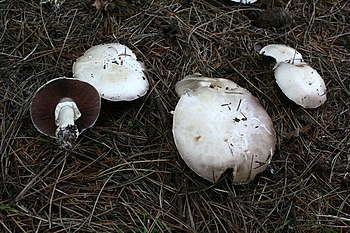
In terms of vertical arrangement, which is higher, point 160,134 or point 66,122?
point 66,122

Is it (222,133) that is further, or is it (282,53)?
(282,53)

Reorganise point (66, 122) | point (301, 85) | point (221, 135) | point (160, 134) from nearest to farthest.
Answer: point (221, 135), point (66, 122), point (160, 134), point (301, 85)

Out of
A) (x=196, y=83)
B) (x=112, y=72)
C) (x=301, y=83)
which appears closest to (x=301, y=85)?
(x=301, y=83)

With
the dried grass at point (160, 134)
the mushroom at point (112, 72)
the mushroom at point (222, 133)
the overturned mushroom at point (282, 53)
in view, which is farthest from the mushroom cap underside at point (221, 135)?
Answer: the overturned mushroom at point (282, 53)

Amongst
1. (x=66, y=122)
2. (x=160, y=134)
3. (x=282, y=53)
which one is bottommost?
(x=160, y=134)

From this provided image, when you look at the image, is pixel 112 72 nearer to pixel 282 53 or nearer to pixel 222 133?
pixel 222 133

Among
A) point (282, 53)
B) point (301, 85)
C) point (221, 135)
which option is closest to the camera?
point (221, 135)

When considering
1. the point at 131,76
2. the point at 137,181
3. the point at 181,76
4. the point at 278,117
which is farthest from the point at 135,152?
the point at 278,117
